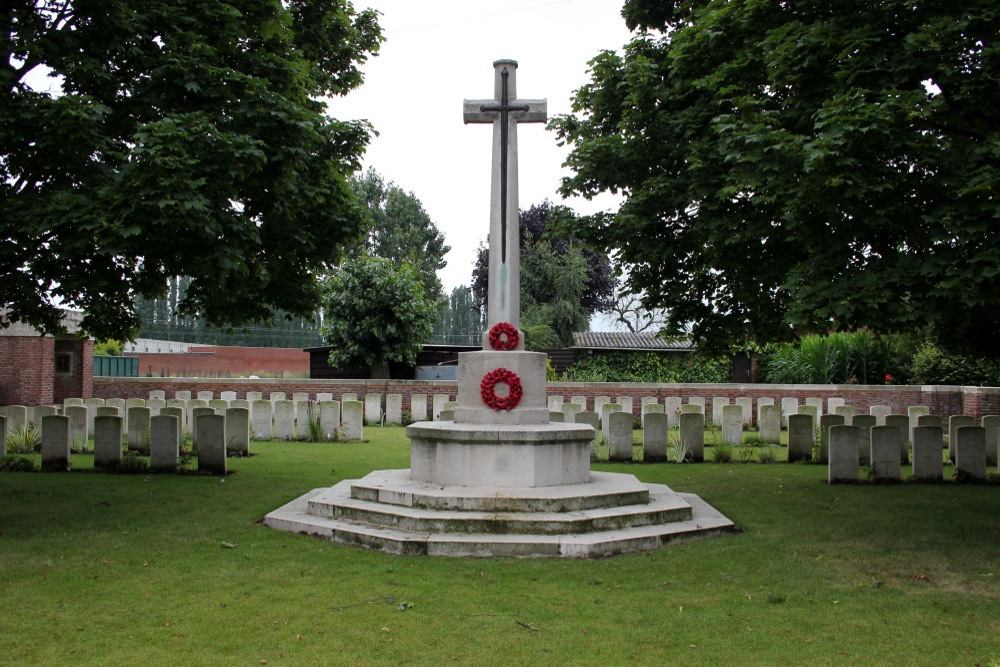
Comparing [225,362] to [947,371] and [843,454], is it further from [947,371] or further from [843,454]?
[843,454]

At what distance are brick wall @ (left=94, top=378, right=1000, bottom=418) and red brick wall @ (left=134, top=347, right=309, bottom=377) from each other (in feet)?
69.9

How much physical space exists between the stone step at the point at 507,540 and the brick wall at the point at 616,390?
13731mm

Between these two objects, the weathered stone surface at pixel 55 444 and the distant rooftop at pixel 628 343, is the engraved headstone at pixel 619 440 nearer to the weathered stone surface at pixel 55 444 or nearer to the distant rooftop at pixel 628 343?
the weathered stone surface at pixel 55 444

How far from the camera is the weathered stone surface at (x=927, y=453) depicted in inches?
469

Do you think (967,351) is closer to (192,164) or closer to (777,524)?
(777,524)

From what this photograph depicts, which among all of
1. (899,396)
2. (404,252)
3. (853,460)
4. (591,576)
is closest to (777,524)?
(591,576)

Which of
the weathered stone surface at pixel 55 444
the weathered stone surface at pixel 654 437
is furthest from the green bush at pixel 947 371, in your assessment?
the weathered stone surface at pixel 55 444

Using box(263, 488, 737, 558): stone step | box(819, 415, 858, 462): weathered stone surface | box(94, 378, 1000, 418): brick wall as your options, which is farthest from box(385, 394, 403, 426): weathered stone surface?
box(263, 488, 737, 558): stone step

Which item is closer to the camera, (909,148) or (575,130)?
(909,148)

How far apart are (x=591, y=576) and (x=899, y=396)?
17.0 metres

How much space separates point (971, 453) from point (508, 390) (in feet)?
24.4

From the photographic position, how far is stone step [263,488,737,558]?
721 cm

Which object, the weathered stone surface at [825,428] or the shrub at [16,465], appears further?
the weathered stone surface at [825,428]

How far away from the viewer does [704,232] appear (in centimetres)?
1016
